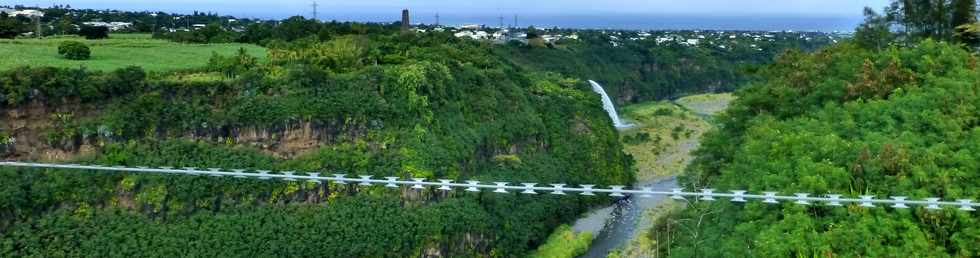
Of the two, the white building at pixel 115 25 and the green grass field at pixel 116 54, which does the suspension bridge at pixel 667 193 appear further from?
the white building at pixel 115 25

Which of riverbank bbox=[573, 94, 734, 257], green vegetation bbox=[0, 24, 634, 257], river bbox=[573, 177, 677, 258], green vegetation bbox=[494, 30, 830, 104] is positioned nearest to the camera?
green vegetation bbox=[0, 24, 634, 257]

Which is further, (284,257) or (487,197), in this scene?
(487,197)

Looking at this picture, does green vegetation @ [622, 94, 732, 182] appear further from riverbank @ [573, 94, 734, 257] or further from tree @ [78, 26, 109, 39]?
tree @ [78, 26, 109, 39]

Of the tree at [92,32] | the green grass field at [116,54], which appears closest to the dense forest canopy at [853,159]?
the green grass field at [116,54]

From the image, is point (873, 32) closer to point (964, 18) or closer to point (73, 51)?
point (964, 18)

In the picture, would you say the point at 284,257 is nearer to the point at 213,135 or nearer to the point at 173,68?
the point at 213,135

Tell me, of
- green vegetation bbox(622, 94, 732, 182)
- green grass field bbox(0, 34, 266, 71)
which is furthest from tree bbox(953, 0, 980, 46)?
green grass field bbox(0, 34, 266, 71)

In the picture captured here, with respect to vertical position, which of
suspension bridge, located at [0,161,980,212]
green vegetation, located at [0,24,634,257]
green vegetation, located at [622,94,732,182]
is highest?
suspension bridge, located at [0,161,980,212]

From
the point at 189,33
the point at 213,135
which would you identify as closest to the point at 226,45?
the point at 189,33
